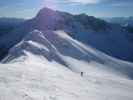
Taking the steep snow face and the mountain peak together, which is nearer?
the steep snow face

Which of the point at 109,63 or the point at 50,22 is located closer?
the point at 109,63

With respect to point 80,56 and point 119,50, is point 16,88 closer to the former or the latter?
point 80,56

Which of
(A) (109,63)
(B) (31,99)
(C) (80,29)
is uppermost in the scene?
(C) (80,29)

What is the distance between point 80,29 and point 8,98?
154637 mm

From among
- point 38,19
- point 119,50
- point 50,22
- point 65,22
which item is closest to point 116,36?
point 119,50

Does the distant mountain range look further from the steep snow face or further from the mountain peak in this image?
the steep snow face

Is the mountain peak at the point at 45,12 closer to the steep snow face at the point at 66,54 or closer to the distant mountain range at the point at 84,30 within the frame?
the distant mountain range at the point at 84,30

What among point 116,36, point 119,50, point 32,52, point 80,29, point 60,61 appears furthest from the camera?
point 116,36

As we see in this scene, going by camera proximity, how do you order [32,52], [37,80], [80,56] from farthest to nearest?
[80,56]
[32,52]
[37,80]

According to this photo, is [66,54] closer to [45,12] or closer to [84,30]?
[84,30]

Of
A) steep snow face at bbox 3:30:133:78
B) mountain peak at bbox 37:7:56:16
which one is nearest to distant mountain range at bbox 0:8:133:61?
mountain peak at bbox 37:7:56:16

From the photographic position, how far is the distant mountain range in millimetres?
153387

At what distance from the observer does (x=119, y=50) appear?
15150 centimetres

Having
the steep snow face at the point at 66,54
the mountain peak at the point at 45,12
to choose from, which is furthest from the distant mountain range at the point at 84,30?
the steep snow face at the point at 66,54
